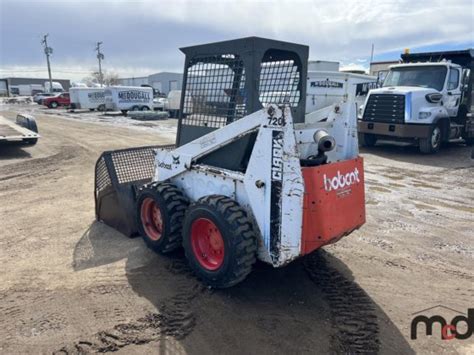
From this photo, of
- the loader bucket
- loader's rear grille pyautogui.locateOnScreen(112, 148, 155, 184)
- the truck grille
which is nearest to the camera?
the loader bucket

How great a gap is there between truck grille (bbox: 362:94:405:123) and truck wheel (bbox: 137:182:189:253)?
8848 mm

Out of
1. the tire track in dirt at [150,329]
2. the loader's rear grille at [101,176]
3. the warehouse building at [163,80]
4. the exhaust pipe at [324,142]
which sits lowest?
the tire track in dirt at [150,329]

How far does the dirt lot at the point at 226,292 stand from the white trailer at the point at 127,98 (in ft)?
80.7

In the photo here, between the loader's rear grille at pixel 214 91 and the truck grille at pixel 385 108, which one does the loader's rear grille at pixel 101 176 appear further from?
the truck grille at pixel 385 108

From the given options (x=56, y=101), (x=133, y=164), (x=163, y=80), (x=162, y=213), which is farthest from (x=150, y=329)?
(x=163, y=80)

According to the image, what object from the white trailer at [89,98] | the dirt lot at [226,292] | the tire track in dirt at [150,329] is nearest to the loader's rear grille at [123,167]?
the dirt lot at [226,292]

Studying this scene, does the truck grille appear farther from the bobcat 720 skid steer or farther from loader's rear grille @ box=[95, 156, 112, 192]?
loader's rear grille @ box=[95, 156, 112, 192]

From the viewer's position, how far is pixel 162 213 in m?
3.80

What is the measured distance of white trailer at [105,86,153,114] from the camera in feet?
95.4

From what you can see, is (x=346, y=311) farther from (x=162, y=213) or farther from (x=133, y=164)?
(x=133, y=164)

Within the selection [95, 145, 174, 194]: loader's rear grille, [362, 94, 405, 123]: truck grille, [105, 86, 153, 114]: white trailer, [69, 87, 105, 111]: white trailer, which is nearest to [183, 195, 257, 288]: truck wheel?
[95, 145, 174, 194]: loader's rear grille

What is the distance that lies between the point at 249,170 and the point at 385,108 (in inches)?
367

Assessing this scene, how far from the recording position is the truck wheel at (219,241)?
303cm

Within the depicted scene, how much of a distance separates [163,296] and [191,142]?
145 cm
